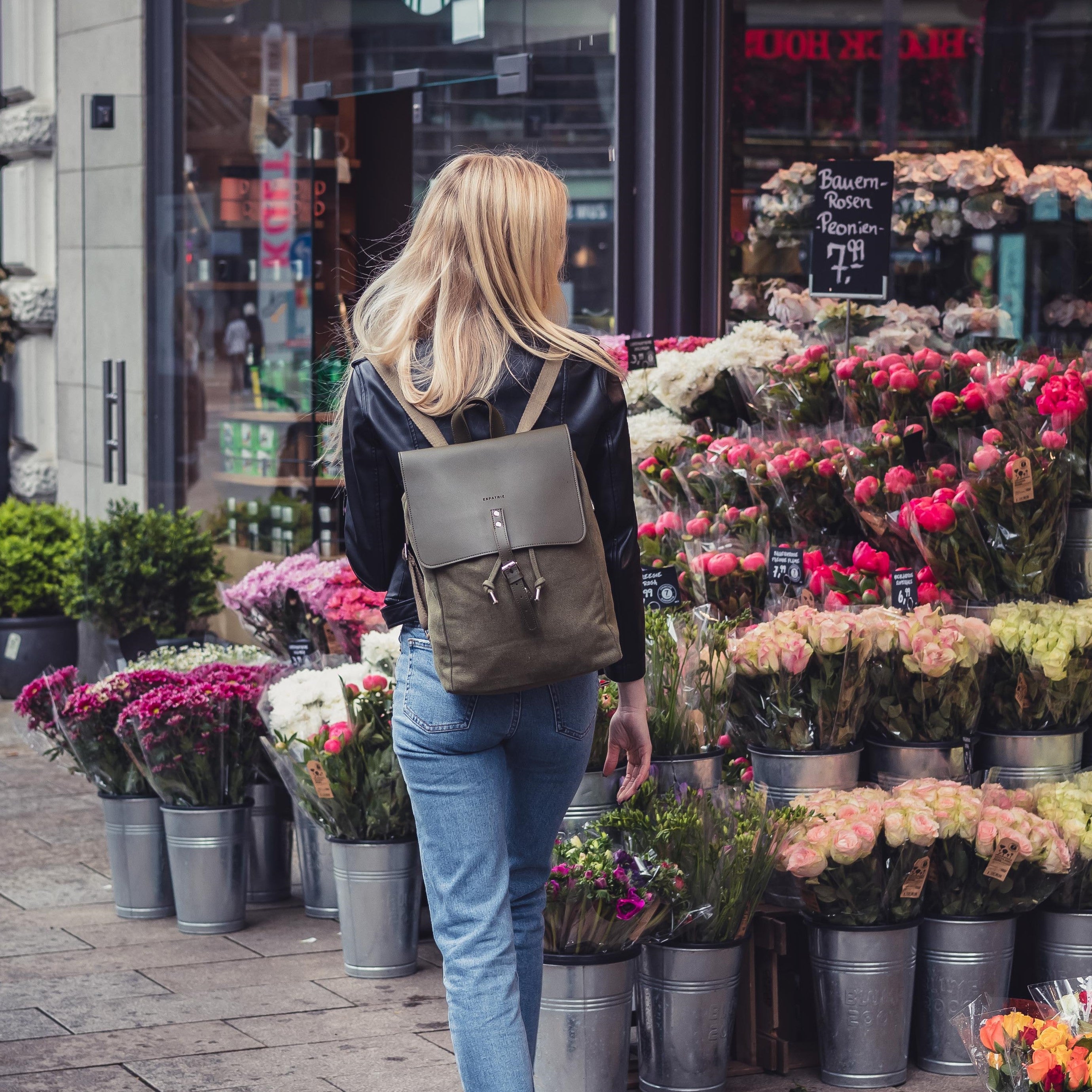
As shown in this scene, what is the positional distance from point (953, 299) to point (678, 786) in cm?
296

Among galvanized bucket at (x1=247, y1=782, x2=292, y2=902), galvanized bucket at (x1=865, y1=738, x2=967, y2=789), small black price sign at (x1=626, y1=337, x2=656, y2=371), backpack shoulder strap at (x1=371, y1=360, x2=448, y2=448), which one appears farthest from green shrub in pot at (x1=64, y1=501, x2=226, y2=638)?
backpack shoulder strap at (x1=371, y1=360, x2=448, y2=448)

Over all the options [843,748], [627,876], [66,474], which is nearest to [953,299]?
[843,748]

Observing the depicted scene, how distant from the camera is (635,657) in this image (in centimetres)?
301

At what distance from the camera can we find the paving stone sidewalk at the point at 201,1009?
3.79 metres

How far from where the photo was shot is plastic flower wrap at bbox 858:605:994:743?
391 centimetres

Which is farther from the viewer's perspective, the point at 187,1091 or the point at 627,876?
the point at 187,1091

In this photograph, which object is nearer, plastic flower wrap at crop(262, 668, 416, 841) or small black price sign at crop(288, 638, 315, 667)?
plastic flower wrap at crop(262, 668, 416, 841)

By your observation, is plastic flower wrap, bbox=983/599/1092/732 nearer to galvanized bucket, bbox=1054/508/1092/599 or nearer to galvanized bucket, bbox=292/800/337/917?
galvanized bucket, bbox=1054/508/1092/599

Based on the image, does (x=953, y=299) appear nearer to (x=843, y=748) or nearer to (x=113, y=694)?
(x=843, y=748)

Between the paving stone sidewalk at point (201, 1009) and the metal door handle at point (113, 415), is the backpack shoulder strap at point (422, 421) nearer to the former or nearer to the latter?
the paving stone sidewalk at point (201, 1009)

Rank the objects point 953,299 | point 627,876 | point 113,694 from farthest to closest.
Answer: point 953,299 < point 113,694 < point 627,876

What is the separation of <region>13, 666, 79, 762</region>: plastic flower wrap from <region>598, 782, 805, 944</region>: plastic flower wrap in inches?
82.7

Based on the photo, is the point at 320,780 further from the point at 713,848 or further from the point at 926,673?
the point at 926,673

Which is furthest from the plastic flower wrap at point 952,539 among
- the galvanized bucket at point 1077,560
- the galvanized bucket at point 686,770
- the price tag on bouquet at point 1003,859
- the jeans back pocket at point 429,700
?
the jeans back pocket at point 429,700
